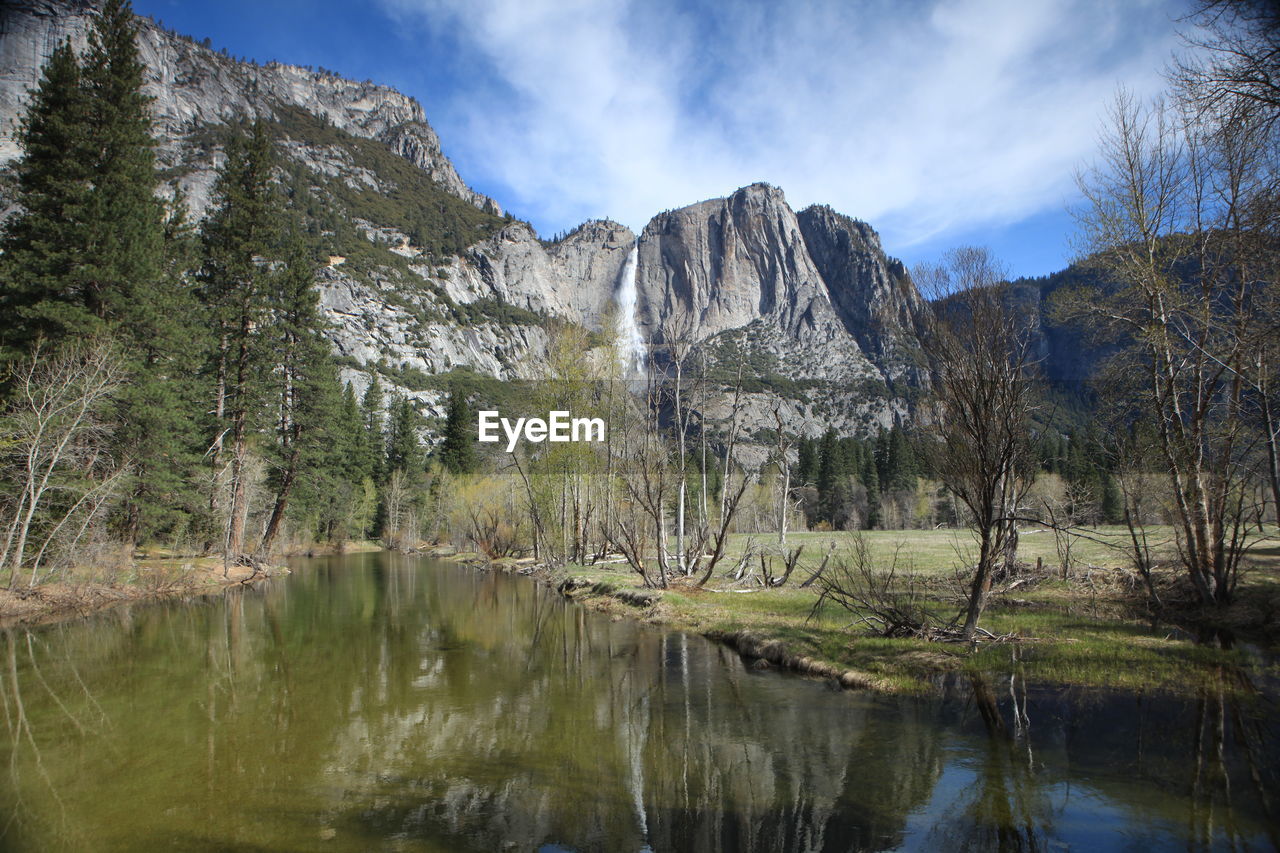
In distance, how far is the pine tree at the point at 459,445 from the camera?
6769cm

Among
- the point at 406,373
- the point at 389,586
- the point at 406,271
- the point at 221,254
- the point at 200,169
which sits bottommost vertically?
the point at 389,586

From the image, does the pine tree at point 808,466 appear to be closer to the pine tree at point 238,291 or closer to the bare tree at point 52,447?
the pine tree at point 238,291

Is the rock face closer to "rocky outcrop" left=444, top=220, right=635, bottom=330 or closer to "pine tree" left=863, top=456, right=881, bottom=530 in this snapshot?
"rocky outcrop" left=444, top=220, right=635, bottom=330

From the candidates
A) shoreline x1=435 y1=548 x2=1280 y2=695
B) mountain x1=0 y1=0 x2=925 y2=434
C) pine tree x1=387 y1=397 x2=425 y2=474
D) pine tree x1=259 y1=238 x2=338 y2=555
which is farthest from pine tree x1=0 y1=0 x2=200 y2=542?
mountain x1=0 y1=0 x2=925 y2=434

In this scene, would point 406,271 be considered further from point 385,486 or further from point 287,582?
point 287,582

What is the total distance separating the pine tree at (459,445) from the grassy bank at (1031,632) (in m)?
49.7

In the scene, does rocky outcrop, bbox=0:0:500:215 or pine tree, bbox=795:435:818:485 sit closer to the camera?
pine tree, bbox=795:435:818:485

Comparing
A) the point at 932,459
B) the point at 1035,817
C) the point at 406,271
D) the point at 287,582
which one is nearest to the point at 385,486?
the point at 287,582

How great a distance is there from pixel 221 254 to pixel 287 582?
53.6 feet

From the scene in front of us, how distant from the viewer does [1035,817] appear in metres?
5.66

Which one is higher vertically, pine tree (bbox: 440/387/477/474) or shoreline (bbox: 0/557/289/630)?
pine tree (bbox: 440/387/477/474)

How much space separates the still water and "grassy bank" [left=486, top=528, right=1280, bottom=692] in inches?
33.5

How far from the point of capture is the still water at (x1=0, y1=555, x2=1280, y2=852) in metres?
5.67

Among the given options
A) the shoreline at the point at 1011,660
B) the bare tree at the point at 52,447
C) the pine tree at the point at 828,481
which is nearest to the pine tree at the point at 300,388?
the bare tree at the point at 52,447
